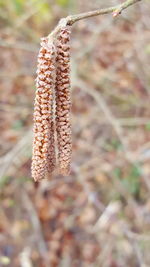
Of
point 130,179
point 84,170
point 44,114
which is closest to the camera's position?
point 44,114

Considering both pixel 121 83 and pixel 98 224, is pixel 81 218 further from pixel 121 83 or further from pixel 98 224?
pixel 121 83

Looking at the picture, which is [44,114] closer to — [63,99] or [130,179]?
[63,99]

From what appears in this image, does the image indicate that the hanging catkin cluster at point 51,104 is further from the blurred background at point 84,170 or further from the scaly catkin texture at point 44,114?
the blurred background at point 84,170

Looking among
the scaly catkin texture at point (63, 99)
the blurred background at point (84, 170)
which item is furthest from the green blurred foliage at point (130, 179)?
the scaly catkin texture at point (63, 99)

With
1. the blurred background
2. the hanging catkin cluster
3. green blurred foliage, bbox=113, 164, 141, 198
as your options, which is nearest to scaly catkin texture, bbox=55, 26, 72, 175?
the hanging catkin cluster

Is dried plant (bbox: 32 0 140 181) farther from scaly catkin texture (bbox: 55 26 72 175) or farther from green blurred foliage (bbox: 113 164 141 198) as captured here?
green blurred foliage (bbox: 113 164 141 198)

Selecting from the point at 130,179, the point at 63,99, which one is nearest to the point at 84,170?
the point at 130,179
